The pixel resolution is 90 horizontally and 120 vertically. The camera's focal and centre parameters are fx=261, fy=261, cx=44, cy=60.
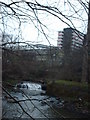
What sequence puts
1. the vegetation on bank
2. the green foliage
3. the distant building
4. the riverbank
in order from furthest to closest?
the green foliage < the vegetation on bank < the riverbank < the distant building

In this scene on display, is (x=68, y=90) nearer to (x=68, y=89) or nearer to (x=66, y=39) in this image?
(x=68, y=89)

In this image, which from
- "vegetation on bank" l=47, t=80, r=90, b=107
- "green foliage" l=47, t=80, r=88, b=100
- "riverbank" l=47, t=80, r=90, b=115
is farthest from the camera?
"green foliage" l=47, t=80, r=88, b=100

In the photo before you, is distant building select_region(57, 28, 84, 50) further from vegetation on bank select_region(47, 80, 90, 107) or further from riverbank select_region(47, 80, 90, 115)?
vegetation on bank select_region(47, 80, 90, 107)

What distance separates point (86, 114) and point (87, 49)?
30.9 ft

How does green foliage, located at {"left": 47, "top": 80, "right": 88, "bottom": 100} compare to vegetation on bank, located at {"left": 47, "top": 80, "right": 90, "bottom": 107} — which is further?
green foliage, located at {"left": 47, "top": 80, "right": 88, "bottom": 100}

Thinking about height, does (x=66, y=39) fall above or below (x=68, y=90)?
above

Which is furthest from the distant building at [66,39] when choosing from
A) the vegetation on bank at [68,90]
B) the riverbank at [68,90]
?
the vegetation on bank at [68,90]

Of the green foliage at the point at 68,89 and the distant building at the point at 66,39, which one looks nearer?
the distant building at the point at 66,39

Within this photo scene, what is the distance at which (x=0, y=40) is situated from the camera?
1.96 metres

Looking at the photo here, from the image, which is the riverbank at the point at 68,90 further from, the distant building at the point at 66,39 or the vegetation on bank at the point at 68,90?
the distant building at the point at 66,39

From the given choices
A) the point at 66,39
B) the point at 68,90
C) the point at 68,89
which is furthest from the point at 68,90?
the point at 66,39

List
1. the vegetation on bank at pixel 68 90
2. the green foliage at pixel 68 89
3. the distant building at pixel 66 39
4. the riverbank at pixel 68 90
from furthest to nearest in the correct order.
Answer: the green foliage at pixel 68 89 → the vegetation on bank at pixel 68 90 → the riverbank at pixel 68 90 → the distant building at pixel 66 39

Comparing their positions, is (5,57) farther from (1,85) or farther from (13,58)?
(1,85)

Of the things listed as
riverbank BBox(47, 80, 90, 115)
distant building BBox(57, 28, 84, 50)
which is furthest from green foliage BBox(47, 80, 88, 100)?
distant building BBox(57, 28, 84, 50)
